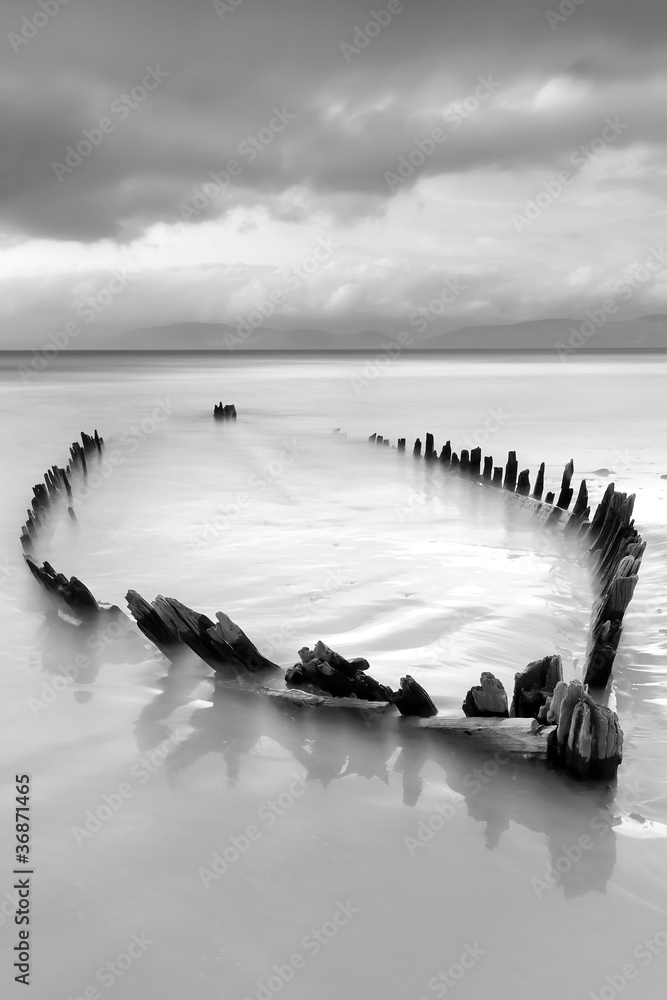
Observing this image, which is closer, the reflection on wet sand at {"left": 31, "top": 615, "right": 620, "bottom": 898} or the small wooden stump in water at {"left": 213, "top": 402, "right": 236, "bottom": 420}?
the reflection on wet sand at {"left": 31, "top": 615, "right": 620, "bottom": 898}

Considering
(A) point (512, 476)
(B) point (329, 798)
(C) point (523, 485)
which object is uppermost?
(A) point (512, 476)

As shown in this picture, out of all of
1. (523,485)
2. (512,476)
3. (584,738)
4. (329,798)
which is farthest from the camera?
(512,476)

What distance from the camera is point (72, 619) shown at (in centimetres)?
685

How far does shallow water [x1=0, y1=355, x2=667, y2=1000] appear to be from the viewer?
124 inches

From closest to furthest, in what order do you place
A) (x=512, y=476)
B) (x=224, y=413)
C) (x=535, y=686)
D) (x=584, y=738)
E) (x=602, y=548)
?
(x=584, y=738) < (x=535, y=686) < (x=602, y=548) < (x=512, y=476) < (x=224, y=413)

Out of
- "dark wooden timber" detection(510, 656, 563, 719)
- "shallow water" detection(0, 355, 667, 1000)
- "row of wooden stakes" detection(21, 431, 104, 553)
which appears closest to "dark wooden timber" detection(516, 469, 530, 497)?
"shallow water" detection(0, 355, 667, 1000)

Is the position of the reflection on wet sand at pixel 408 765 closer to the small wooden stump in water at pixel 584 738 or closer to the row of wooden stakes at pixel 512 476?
the small wooden stump in water at pixel 584 738

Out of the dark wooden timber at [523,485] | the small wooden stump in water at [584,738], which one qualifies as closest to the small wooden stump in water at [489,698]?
the small wooden stump in water at [584,738]

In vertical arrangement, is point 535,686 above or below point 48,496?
below

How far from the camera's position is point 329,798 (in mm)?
4172

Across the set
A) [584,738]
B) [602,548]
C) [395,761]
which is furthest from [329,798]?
[602,548]

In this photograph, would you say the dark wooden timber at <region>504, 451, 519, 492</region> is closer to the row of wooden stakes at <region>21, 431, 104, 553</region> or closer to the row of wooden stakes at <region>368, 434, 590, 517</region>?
the row of wooden stakes at <region>368, 434, 590, 517</region>

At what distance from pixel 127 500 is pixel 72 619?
243 inches

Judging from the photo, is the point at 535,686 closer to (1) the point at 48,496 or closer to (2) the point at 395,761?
(2) the point at 395,761
